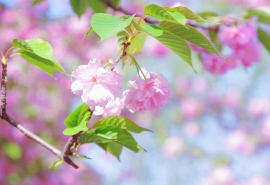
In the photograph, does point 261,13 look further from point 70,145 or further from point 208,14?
point 70,145

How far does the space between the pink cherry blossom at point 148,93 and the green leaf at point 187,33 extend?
0.09 m

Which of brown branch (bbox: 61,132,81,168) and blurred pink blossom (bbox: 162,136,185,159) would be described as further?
blurred pink blossom (bbox: 162,136,185,159)

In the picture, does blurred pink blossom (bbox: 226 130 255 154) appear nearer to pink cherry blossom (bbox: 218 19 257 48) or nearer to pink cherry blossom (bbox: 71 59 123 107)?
pink cherry blossom (bbox: 218 19 257 48)

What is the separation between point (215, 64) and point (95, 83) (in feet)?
2.43

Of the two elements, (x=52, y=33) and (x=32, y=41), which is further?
(x=52, y=33)

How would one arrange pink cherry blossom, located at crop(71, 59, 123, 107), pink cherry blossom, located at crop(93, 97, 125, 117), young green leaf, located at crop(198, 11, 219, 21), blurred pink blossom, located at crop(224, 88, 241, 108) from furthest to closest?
blurred pink blossom, located at crop(224, 88, 241, 108)
young green leaf, located at crop(198, 11, 219, 21)
pink cherry blossom, located at crop(93, 97, 125, 117)
pink cherry blossom, located at crop(71, 59, 123, 107)

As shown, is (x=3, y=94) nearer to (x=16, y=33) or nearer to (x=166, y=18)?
(x=166, y=18)

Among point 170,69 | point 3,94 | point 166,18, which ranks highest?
point 166,18

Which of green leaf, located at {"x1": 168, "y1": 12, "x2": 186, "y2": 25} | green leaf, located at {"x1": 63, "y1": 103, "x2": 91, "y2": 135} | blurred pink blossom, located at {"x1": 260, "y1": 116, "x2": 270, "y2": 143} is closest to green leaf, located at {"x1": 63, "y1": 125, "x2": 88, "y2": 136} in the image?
green leaf, located at {"x1": 63, "y1": 103, "x2": 91, "y2": 135}

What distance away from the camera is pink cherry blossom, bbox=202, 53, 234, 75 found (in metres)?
1.43

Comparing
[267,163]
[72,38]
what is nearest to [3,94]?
[72,38]

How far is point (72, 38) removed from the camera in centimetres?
409

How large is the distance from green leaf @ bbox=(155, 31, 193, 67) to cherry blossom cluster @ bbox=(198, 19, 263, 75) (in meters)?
0.55

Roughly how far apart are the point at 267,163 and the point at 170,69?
1835 millimetres
